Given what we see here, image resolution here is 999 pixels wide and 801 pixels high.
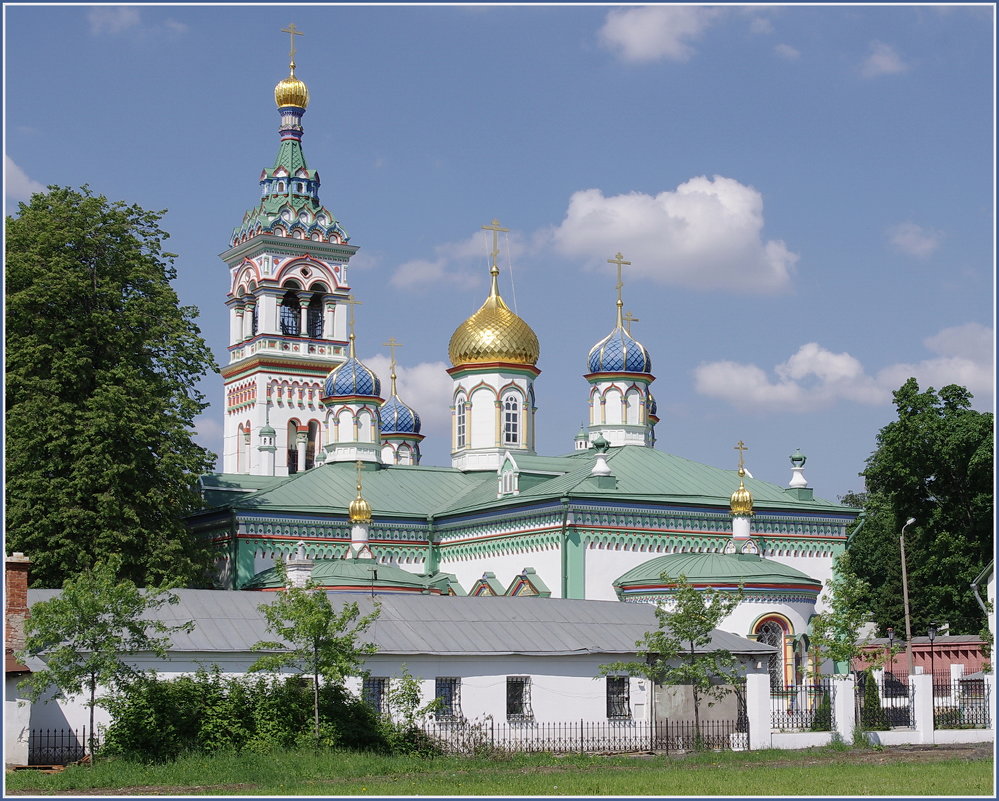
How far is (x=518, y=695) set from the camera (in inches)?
1083

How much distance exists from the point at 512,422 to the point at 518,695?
829 inches

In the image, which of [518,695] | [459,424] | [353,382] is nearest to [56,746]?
[518,695]

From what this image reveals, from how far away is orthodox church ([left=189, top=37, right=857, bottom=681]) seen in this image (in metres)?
39.4


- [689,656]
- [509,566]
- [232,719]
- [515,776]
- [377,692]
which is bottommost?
[515,776]

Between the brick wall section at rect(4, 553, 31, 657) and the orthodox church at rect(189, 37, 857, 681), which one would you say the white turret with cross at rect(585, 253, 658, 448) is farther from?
the brick wall section at rect(4, 553, 31, 657)

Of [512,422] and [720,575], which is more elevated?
[512,422]

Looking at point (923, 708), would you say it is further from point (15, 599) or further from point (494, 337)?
point (494, 337)

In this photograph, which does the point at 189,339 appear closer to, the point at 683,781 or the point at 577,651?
the point at 577,651

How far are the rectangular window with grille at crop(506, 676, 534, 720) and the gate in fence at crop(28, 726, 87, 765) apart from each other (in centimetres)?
691

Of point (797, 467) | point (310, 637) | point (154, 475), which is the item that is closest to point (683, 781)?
point (310, 637)

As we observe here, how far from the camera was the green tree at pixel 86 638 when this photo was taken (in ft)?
75.9

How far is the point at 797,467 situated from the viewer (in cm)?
4419

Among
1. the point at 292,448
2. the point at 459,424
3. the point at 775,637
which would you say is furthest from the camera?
the point at 292,448

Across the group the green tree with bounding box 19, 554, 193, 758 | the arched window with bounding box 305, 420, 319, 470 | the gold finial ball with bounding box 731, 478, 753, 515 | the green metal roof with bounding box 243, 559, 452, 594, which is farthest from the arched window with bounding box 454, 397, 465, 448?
the green tree with bounding box 19, 554, 193, 758
